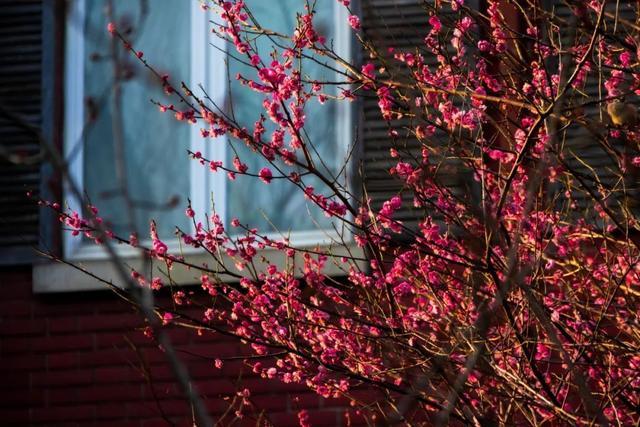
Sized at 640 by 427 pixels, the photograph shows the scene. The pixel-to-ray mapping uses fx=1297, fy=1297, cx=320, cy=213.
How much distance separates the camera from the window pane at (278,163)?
6602 mm

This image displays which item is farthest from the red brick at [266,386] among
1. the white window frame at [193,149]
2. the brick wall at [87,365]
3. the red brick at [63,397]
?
the red brick at [63,397]

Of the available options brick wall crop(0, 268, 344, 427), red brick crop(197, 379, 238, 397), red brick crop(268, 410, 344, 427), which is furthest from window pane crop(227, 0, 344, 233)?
red brick crop(268, 410, 344, 427)

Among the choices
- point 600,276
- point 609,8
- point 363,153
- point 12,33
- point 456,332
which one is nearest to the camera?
Answer: point 456,332

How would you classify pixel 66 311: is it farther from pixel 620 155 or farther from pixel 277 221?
pixel 620 155

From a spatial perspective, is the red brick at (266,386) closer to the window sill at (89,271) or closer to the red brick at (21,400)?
the window sill at (89,271)

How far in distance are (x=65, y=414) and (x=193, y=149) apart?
1.52 m

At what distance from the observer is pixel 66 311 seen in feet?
21.8

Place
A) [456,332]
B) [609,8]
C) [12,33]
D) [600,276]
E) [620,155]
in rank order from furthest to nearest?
[12,33]
[609,8]
[600,276]
[620,155]
[456,332]

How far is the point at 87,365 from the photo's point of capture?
6613mm

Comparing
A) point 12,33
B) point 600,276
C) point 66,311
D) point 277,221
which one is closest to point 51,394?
point 66,311

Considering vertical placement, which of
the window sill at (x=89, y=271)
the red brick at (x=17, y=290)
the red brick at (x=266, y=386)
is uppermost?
the window sill at (x=89, y=271)

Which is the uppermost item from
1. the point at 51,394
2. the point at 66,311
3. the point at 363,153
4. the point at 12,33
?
the point at 12,33

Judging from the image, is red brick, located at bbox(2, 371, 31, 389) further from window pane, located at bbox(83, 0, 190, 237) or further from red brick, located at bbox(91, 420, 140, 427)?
window pane, located at bbox(83, 0, 190, 237)

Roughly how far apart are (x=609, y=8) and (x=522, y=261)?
6.69 feet
